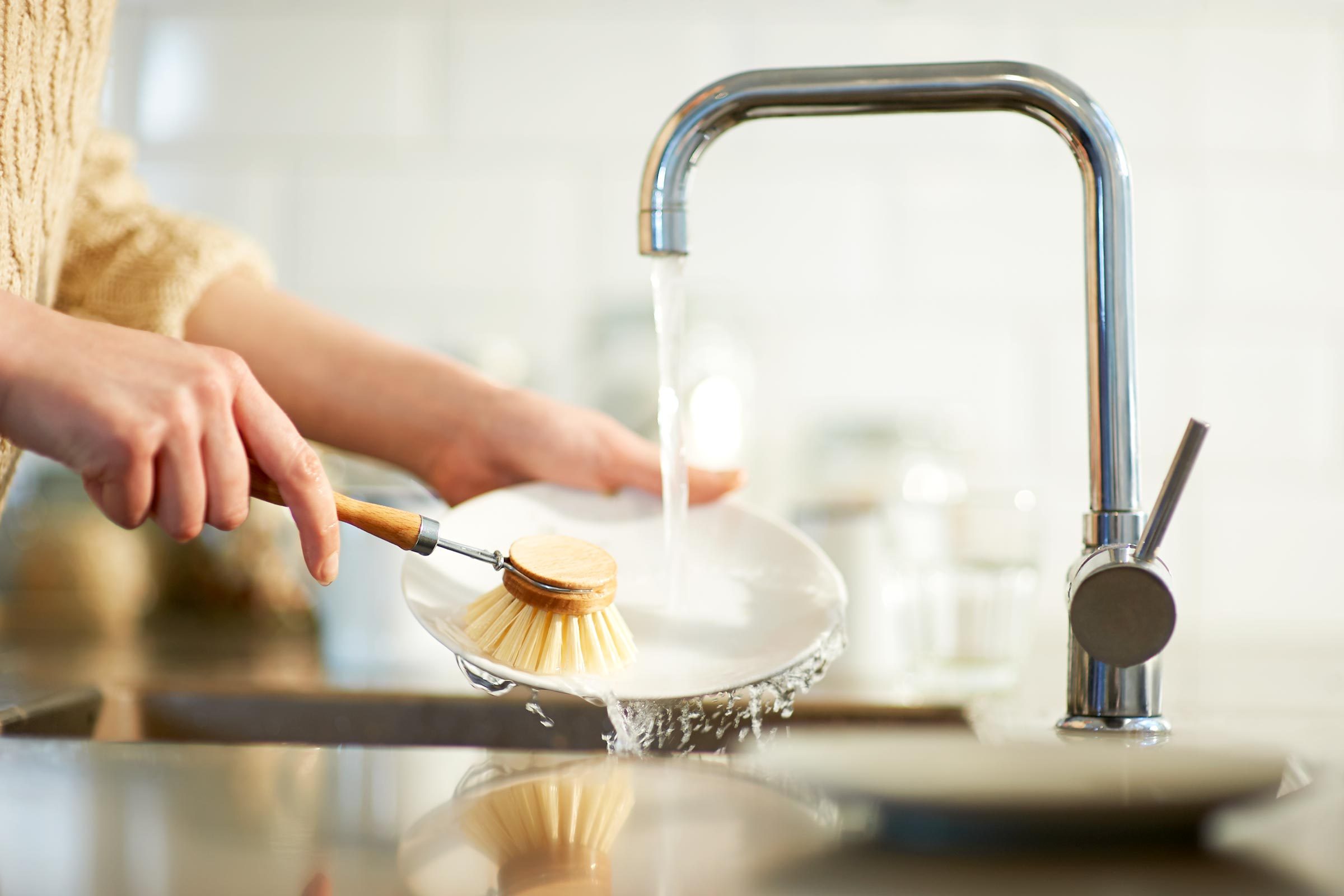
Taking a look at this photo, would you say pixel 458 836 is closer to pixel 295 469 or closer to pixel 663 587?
pixel 295 469

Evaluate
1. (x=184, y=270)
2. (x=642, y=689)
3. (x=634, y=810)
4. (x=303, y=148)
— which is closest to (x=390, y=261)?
(x=303, y=148)

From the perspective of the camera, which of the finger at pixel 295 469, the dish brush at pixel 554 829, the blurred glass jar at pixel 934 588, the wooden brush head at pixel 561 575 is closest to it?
the dish brush at pixel 554 829

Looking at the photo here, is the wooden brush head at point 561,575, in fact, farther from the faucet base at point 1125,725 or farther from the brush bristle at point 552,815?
the faucet base at point 1125,725

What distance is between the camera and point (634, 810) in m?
0.40

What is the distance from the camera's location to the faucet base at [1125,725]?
19.8 inches

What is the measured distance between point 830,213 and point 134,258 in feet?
2.30

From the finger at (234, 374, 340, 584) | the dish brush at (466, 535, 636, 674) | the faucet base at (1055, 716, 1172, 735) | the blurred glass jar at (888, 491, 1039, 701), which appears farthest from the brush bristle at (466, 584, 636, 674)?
the blurred glass jar at (888, 491, 1039, 701)

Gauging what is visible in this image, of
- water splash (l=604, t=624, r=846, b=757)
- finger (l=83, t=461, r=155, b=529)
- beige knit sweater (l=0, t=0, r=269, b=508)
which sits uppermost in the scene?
beige knit sweater (l=0, t=0, r=269, b=508)

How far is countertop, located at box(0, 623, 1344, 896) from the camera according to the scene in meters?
0.32

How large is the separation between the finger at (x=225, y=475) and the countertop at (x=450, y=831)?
0.10 meters

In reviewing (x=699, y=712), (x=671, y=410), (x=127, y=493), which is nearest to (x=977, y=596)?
(x=699, y=712)

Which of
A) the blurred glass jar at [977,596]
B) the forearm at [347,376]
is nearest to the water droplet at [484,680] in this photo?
the forearm at [347,376]

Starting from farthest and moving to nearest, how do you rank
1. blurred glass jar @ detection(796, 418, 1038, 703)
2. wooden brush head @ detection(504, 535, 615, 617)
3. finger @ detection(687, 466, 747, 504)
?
blurred glass jar @ detection(796, 418, 1038, 703) < finger @ detection(687, 466, 747, 504) < wooden brush head @ detection(504, 535, 615, 617)

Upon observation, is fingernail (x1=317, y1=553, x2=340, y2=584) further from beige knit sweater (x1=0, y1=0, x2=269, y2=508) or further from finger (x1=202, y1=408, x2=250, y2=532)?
beige knit sweater (x1=0, y1=0, x2=269, y2=508)
